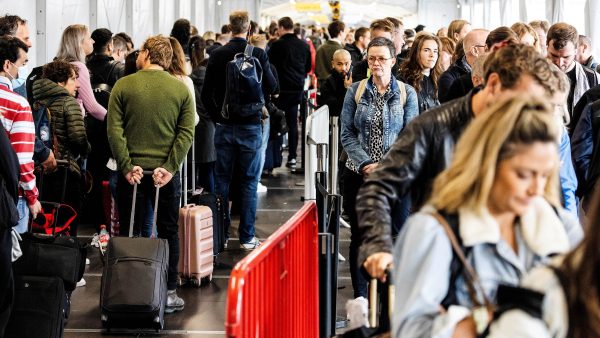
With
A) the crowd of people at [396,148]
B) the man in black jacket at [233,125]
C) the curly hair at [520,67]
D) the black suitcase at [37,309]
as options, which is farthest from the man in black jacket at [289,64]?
the curly hair at [520,67]

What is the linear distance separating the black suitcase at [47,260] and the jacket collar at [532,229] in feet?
11.2

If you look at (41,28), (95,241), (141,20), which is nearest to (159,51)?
(95,241)

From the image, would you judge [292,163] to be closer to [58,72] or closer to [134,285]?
[58,72]

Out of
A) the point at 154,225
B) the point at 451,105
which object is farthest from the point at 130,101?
the point at 451,105

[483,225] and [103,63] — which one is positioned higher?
[103,63]

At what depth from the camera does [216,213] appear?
822cm

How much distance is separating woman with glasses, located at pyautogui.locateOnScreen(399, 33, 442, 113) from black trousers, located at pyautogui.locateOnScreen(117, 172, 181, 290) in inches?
68.9

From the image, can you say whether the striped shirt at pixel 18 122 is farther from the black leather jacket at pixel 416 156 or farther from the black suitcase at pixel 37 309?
the black leather jacket at pixel 416 156

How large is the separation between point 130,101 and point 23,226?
1.12 m

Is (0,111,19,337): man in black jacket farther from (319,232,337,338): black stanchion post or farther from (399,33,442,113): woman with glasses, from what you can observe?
(399,33,442,113): woman with glasses

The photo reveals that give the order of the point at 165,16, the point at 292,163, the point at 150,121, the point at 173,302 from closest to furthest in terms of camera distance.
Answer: the point at 150,121 < the point at 173,302 < the point at 292,163 < the point at 165,16

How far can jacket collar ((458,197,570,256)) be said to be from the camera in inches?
102

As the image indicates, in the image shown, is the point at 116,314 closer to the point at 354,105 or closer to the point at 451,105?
the point at 354,105

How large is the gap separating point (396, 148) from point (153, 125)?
3417 millimetres
